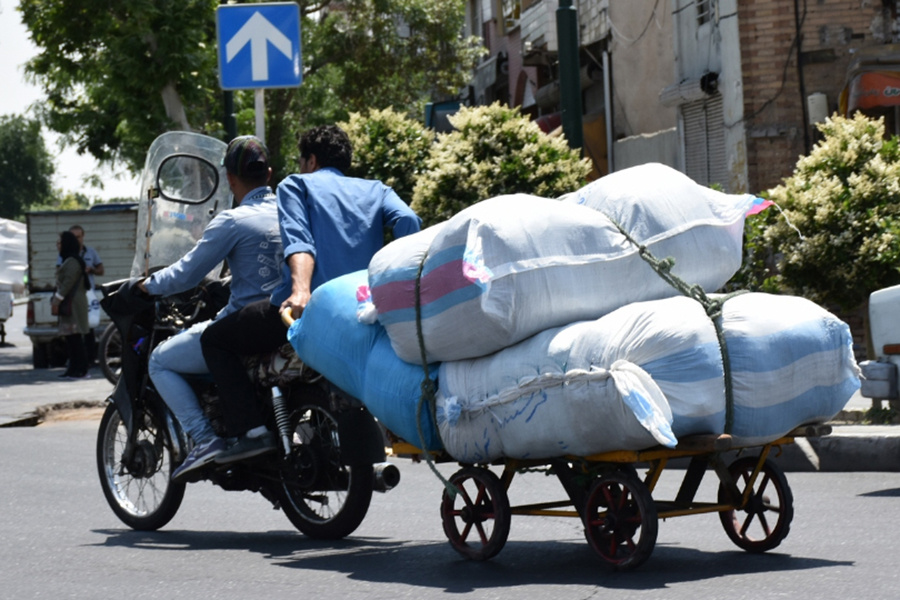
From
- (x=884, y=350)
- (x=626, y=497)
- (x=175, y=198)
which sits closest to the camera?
(x=626, y=497)

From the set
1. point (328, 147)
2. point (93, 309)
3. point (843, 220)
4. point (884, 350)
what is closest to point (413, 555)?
point (328, 147)

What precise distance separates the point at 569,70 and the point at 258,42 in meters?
3.62

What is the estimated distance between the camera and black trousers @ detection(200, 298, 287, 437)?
6.79 metres

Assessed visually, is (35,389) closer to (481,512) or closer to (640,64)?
(481,512)

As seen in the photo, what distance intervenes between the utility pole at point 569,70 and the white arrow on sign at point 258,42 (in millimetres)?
3245

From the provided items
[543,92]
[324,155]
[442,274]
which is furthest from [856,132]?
[543,92]

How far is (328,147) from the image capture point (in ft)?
23.2

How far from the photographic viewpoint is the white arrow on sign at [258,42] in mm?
10568

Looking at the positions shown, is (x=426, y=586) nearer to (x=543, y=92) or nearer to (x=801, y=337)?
(x=801, y=337)

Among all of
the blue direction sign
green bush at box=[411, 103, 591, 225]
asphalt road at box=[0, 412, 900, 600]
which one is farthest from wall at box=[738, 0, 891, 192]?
asphalt road at box=[0, 412, 900, 600]

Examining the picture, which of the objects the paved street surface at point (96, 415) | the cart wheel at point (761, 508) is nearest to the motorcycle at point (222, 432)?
the cart wheel at point (761, 508)

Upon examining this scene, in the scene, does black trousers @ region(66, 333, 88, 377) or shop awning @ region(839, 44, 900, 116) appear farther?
black trousers @ region(66, 333, 88, 377)

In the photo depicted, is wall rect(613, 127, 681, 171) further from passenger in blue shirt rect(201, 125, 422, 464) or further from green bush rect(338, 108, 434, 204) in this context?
passenger in blue shirt rect(201, 125, 422, 464)

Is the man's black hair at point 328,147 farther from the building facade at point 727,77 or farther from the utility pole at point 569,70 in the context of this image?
the building facade at point 727,77
